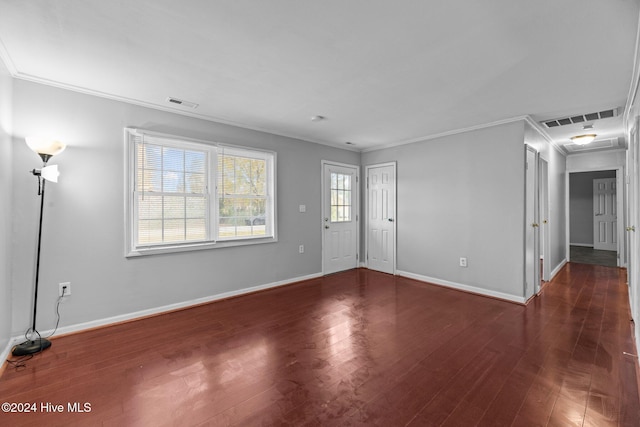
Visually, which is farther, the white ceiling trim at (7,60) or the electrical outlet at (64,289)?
the electrical outlet at (64,289)

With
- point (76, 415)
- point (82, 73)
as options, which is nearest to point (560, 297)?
point (76, 415)

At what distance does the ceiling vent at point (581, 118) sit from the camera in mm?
3550

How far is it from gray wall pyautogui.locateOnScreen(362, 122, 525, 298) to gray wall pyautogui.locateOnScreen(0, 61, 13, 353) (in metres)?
5.06

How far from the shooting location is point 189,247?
3576 mm

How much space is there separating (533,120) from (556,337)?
2.80 m

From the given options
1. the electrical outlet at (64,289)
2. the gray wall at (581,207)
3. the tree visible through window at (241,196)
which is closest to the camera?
the electrical outlet at (64,289)

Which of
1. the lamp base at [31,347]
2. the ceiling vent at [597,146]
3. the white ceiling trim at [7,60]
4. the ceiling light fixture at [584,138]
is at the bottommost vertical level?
the lamp base at [31,347]

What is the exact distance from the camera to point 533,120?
3.84 m

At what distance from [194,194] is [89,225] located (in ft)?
3.68

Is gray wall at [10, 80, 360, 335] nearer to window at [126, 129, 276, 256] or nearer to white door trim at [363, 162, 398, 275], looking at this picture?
window at [126, 129, 276, 256]

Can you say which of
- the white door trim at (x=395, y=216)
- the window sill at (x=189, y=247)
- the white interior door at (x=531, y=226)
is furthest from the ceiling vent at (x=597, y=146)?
the window sill at (x=189, y=247)

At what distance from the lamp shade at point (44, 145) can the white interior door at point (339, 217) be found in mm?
3638

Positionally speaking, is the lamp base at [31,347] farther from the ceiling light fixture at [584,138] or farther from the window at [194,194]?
the ceiling light fixture at [584,138]

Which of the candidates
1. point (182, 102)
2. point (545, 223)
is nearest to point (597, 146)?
point (545, 223)
